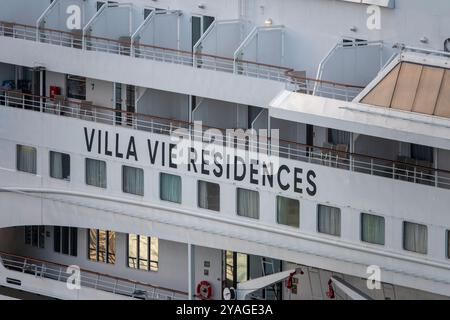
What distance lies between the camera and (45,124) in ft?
137

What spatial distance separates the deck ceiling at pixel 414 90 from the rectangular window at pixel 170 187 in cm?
455

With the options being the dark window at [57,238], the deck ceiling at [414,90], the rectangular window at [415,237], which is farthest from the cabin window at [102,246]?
the deck ceiling at [414,90]

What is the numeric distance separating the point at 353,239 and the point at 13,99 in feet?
26.4

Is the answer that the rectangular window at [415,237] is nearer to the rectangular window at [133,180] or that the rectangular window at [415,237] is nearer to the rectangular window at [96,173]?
the rectangular window at [133,180]

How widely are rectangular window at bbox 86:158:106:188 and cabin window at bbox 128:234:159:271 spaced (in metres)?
1.23

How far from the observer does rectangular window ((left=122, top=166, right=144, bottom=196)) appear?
40.6 meters

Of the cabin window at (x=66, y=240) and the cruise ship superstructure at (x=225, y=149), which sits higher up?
the cruise ship superstructure at (x=225, y=149)

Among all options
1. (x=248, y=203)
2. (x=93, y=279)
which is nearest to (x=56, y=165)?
(x=93, y=279)

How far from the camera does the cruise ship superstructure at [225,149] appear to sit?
122 ft

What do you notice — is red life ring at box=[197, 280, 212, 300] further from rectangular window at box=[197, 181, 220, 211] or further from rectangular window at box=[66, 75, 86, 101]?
rectangular window at box=[66, 75, 86, 101]

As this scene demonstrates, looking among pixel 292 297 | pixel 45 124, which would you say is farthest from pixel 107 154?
pixel 292 297

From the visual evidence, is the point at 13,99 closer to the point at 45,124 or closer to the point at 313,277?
the point at 45,124

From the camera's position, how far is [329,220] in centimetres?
3822

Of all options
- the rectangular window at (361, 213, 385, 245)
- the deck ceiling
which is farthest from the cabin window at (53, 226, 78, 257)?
the deck ceiling
